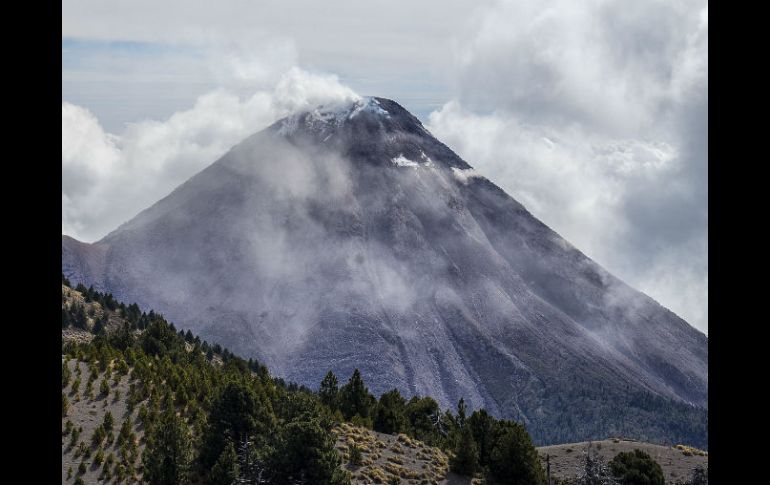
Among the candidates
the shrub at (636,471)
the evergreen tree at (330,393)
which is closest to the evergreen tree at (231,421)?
the evergreen tree at (330,393)

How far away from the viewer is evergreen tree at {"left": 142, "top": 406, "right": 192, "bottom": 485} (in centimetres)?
5903

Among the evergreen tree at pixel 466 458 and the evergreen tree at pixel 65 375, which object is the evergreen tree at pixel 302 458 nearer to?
the evergreen tree at pixel 466 458

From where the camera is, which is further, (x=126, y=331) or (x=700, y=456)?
(x=700, y=456)

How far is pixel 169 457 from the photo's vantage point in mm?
59344

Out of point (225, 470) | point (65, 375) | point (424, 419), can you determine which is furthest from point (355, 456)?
point (424, 419)

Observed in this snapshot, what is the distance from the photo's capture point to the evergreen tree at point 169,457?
194 feet

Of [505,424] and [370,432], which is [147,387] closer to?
[370,432]

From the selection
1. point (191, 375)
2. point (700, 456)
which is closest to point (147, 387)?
point (191, 375)

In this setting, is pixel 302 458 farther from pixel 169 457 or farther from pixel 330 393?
pixel 330 393
